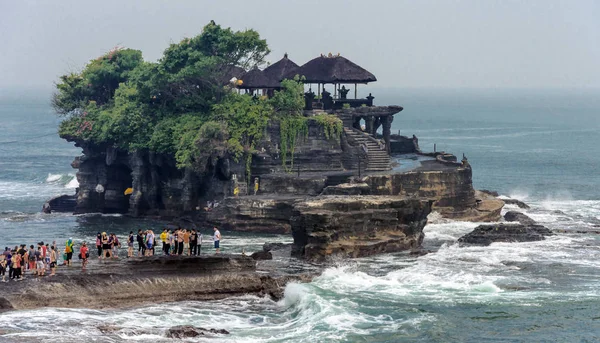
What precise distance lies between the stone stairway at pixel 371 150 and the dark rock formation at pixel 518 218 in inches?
309

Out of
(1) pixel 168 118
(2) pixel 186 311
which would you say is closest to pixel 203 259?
(2) pixel 186 311

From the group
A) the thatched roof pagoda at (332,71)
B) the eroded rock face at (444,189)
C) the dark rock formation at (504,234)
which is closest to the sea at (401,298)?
the dark rock formation at (504,234)

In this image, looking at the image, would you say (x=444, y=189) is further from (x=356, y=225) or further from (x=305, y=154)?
(x=356, y=225)

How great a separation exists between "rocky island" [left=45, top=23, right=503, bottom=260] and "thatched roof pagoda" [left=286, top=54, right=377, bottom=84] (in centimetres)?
→ 7

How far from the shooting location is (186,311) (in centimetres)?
4312

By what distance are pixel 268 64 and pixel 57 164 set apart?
40167 millimetres

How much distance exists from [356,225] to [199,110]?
18965mm

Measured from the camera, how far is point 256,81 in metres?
70.8

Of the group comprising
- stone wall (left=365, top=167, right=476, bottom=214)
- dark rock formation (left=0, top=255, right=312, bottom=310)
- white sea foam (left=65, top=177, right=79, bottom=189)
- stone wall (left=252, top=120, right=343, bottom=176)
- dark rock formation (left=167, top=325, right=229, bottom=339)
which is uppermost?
stone wall (left=252, top=120, right=343, bottom=176)

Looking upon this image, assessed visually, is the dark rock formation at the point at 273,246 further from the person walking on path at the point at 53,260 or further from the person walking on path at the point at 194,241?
the person walking on path at the point at 53,260

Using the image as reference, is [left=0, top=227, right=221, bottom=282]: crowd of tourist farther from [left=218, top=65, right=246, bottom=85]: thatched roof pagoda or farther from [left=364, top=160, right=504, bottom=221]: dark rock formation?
[left=218, top=65, right=246, bottom=85]: thatched roof pagoda

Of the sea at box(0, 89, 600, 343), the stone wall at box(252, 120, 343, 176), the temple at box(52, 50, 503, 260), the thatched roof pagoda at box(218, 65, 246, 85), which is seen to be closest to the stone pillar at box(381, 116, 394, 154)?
the temple at box(52, 50, 503, 260)

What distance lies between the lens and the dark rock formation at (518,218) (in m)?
63.7

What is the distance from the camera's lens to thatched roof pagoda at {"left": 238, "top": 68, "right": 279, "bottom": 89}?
70.5m
